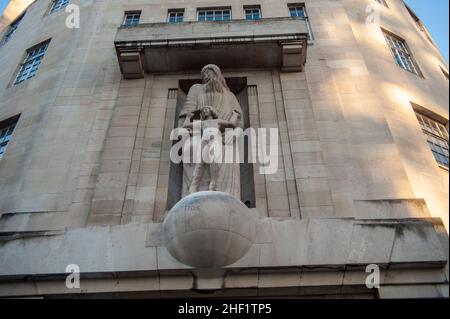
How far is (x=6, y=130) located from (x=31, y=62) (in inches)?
157

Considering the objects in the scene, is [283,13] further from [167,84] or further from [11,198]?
[11,198]

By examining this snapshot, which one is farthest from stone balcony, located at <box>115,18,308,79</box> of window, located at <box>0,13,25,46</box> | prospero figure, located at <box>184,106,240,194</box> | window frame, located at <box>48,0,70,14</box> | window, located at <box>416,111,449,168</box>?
window, located at <box>0,13,25,46</box>

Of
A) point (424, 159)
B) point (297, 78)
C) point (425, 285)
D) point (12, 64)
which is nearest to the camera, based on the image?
point (425, 285)

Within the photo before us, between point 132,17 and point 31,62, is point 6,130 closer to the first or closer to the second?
point 31,62

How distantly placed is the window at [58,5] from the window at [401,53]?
601 inches

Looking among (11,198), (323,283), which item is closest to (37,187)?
(11,198)

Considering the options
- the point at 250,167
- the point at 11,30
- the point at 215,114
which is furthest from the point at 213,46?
the point at 11,30

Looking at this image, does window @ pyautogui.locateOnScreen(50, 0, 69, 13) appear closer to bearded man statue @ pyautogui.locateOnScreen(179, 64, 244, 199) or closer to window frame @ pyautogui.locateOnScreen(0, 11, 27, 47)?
window frame @ pyautogui.locateOnScreen(0, 11, 27, 47)

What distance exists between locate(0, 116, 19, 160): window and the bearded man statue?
22.7ft

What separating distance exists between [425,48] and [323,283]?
14.7 meters

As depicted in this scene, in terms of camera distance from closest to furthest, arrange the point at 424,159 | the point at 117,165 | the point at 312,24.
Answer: the point at 117,165, the point at 424,159, the point at 312,24

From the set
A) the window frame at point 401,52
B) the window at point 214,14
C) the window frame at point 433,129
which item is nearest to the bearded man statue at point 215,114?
the window at point 214,14

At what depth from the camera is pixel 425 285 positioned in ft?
27.1

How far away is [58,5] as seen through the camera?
20.4 meters
